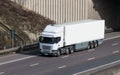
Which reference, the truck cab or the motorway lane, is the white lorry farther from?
the motorway lane

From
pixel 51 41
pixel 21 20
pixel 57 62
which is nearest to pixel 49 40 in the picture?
pixel 51 41

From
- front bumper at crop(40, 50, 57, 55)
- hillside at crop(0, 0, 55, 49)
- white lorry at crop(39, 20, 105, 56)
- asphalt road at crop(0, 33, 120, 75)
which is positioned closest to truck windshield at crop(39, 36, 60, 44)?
white lorry at crop(39, 20, 105, 56)

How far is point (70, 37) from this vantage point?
49531 mm

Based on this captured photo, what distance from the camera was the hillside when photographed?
183 ft

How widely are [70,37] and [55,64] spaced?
6.06 meters

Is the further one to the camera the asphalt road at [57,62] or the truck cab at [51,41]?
the truck cab at [51,41]

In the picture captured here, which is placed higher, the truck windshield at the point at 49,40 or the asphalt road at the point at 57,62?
the truck windshield at the point at 49,40

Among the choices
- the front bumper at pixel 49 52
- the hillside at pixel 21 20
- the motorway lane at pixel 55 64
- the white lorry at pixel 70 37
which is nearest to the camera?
the motorway lane at pixel 55 64

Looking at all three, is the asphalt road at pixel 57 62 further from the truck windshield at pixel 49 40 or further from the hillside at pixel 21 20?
the hillside at pixel 21 20

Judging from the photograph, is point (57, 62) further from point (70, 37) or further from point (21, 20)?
point (21, 20)

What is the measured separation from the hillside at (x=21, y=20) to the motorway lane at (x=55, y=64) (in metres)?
7.64

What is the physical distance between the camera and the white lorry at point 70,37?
47.7m

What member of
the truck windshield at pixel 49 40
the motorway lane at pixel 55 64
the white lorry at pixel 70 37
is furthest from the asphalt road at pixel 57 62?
the truck windshield at pixel 49 40

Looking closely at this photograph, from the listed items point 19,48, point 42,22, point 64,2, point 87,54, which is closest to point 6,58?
point 19,48
